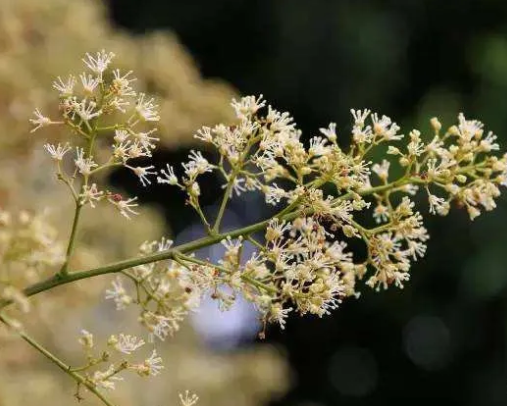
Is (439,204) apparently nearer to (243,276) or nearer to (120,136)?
(243,276)

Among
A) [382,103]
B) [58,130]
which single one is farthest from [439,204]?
[382,103]

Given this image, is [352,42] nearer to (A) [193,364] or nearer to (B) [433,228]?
(B) [433,228]

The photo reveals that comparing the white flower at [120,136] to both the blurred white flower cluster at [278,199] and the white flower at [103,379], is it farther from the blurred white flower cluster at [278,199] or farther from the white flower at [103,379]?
the white flower at [103,379]

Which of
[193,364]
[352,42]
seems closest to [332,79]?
[352,42]

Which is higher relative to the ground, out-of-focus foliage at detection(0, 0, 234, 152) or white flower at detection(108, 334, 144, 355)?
out-of-focus foliage at detection(0, 0, 234, 152)

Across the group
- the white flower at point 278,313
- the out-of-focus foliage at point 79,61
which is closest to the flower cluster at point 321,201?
the white flower at point 278,313

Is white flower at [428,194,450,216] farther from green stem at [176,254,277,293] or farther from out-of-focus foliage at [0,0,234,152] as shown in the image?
out-of-focus foliage at [0,0,234,152]

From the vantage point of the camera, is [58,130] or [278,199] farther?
[58,130]

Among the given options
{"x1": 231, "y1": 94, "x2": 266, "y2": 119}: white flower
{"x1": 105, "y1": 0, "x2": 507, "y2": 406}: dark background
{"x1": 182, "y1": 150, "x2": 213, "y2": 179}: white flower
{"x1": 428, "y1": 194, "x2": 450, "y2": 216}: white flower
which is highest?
{"x1": 105, "y1": 0, "x2": 507, "y2": 406}: dark background

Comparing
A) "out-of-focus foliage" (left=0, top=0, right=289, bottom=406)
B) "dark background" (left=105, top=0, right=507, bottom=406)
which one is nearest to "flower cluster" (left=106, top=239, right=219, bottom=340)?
"out-of-focus foliage" (left=0, top=0, right=289, bottom=406)
